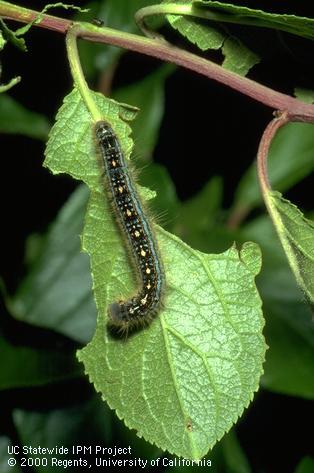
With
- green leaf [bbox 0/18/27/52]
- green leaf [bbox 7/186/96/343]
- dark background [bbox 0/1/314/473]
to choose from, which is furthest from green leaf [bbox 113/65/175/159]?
green leaf [bbox 0/18/27/52]

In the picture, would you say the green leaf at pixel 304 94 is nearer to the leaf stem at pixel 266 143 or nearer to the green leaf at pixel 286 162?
the leaf stem at pixel 266 143

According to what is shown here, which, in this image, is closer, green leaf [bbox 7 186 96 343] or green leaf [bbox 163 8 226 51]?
green leaf [bbox 163 8 226 51]

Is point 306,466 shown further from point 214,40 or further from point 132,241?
point 214,40

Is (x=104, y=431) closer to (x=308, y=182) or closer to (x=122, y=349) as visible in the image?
(x=122, y=349)

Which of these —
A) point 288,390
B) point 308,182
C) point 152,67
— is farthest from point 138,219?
point 308,182

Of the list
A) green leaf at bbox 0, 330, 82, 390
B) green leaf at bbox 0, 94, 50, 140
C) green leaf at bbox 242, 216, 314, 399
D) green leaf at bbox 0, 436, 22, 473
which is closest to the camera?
green leaf at bbox 0, 330, 82, 390

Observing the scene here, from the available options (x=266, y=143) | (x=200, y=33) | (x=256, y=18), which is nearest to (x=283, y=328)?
(x=266, y=143)

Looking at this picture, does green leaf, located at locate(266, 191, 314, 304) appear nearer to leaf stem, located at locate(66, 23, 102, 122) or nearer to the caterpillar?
the caterpillar
